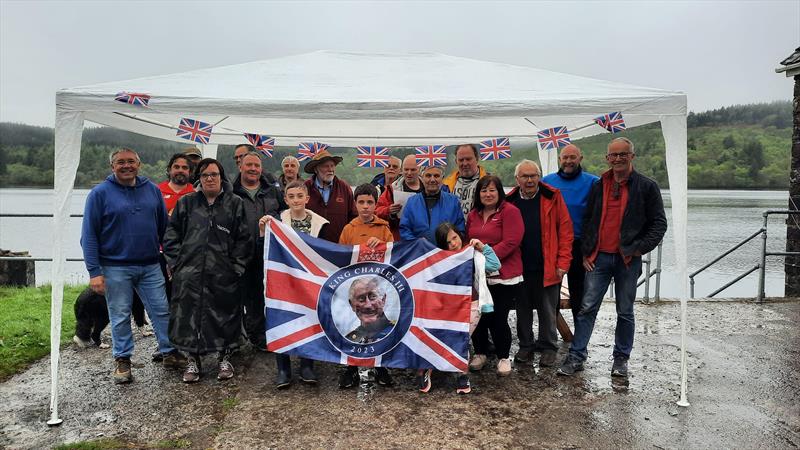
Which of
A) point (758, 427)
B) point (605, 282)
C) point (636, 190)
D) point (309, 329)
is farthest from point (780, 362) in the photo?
point (309, 329)

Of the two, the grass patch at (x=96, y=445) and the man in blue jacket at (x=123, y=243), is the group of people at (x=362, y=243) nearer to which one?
the man in blue jacket at (x=123, y=243)

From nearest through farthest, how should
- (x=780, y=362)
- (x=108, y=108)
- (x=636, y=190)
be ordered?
(x=108, y=108) → (x=636, y=190) → (x=780, y=362)

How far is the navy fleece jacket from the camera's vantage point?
3799 millimetres

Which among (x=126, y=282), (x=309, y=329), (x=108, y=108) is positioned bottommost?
(x=309, y=329)

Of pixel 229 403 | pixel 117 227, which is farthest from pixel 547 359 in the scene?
pixel 117 227

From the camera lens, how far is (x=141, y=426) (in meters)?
3.27

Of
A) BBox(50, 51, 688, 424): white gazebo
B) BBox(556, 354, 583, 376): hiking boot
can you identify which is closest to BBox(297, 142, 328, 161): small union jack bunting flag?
BBox(50, 51, 688, 424): white gazebo

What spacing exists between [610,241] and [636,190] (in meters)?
0.46

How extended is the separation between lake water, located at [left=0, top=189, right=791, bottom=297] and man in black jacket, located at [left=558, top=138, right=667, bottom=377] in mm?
1186

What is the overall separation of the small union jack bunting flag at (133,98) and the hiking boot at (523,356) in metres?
3.84

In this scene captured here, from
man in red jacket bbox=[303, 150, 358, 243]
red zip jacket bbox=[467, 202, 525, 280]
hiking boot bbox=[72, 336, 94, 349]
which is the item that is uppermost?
man in red jacket bbox=[303, 150, 358, 243]

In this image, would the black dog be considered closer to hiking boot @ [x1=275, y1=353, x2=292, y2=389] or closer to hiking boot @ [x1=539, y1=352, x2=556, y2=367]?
hiking boot @ [x1=275, y1=353, x2=292, y2=389]

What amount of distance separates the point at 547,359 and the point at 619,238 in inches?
52.1

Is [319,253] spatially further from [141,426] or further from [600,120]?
[600,120]
